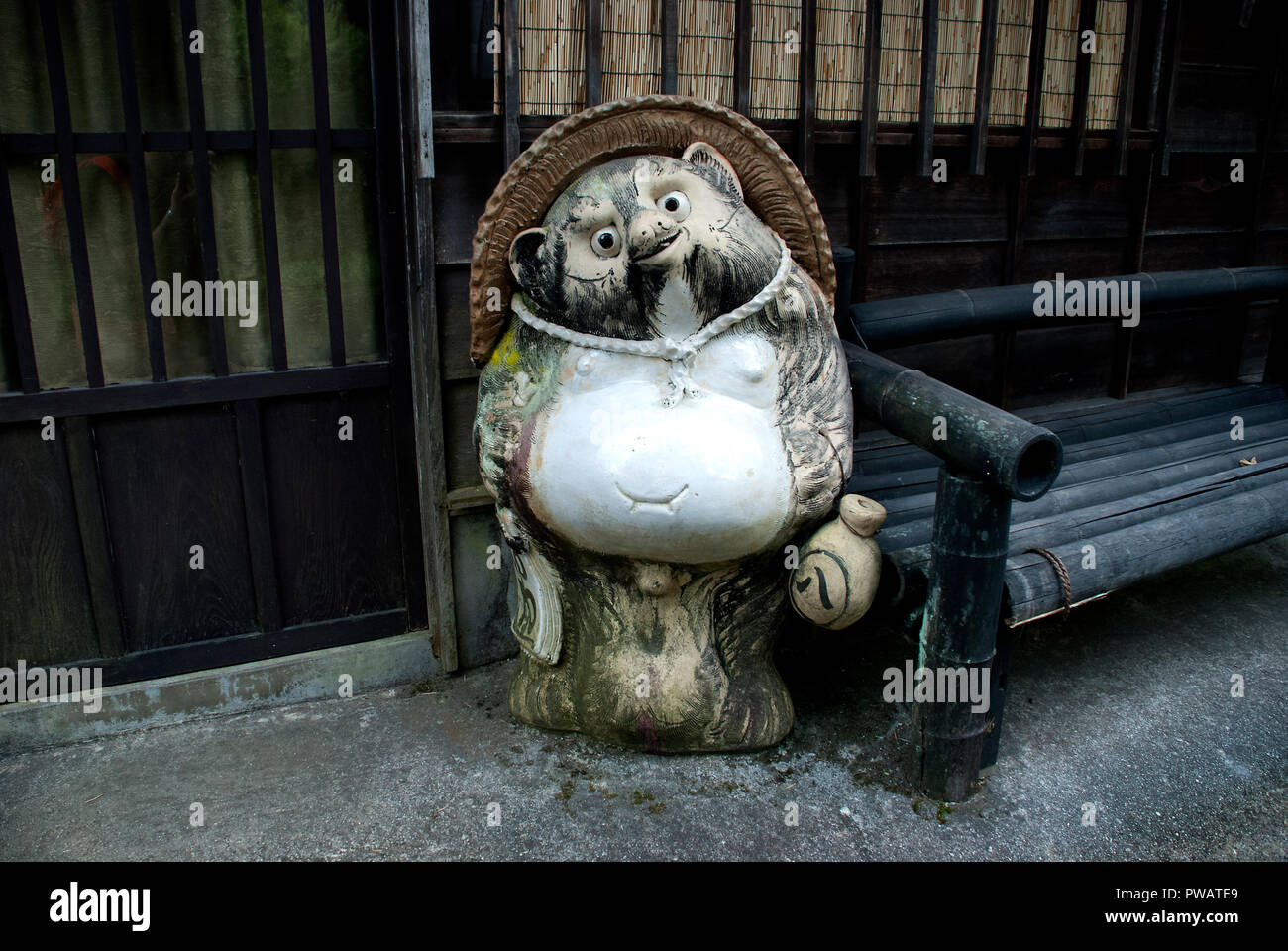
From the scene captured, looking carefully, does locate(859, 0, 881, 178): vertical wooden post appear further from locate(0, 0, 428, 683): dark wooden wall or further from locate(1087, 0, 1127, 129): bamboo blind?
locate(0, 0, 428, 683): dark wooden wall

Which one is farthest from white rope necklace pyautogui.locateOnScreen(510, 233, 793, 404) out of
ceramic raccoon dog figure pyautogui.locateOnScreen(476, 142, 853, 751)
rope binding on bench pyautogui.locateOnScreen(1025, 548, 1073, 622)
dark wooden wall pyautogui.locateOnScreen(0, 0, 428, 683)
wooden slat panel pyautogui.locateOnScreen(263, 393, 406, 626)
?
rope binding on bench pyautogui.locateOnScreen(1025, 548, 1073, 622)

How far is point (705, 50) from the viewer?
3.25 metres

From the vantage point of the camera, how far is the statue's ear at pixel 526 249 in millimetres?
2645

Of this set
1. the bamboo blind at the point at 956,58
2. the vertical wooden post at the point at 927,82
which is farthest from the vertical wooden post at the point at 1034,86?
the vertical wooden post at the point at 927,82

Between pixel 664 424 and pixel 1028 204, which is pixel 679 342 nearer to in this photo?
pixel 664 424

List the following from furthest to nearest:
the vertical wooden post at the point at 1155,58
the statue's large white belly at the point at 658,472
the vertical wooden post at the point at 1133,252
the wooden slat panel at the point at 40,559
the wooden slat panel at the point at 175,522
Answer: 1. the vertical wooden post at the point at 1133,252
2. the vertical wooden post at the point at 1155,58
3. the wooden slat panel at the point at 175,522
4. the wooden slat panel at the point at 40,559
5. the statue's large white belly at the point at 658,472

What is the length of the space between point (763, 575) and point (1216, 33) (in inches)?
125

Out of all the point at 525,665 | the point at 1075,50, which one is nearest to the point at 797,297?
the point at 525,665

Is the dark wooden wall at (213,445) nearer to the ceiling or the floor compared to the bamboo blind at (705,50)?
nearer to the floor

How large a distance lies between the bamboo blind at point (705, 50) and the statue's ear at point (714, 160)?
0.59m

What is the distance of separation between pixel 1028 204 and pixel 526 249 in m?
2.31

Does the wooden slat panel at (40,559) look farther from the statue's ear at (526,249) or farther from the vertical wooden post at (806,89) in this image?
the vertical wooden post at (806,89)

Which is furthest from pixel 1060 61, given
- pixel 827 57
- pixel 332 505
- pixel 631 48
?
pixel 332 505

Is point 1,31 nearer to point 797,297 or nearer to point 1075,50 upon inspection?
point 797,297
